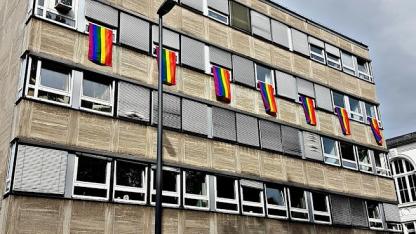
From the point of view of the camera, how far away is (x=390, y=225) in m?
24.2

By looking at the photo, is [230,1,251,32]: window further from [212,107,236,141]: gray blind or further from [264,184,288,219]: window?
[264,184,288,219]: window

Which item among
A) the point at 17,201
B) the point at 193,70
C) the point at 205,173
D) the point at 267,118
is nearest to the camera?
the point at 17,201

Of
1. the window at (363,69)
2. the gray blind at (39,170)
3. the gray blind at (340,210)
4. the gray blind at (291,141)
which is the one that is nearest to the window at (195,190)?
the gray blind at (39,170)

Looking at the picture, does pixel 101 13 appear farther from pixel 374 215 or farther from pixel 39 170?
pixel 374 215

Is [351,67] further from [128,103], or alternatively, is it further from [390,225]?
[128,103]

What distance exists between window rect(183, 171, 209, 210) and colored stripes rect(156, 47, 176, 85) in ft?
12.5

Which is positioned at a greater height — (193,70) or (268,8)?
(268,8)

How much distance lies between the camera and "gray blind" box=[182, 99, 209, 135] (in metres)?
17.8

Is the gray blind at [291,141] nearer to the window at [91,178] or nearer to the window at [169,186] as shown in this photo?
the window at [169,186]

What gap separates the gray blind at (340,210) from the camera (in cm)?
2150

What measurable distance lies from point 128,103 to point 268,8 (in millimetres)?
11114

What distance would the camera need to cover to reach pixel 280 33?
23.6m

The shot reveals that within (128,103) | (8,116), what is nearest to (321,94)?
(128,103)

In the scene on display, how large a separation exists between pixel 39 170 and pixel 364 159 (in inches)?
712
